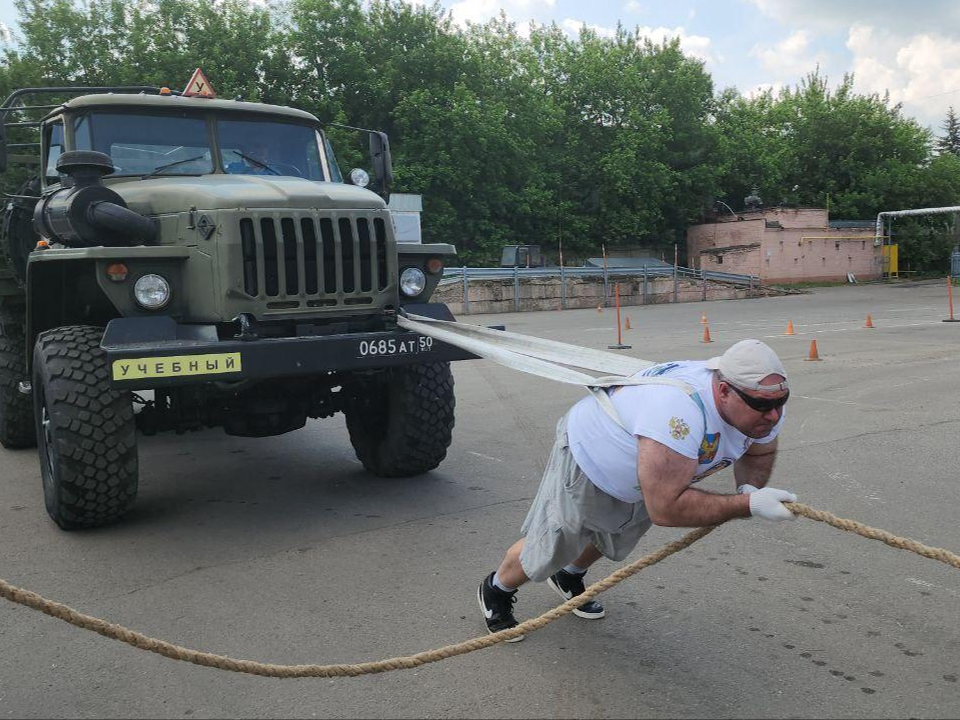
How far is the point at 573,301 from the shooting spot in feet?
99.8

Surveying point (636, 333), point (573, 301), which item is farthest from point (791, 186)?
point (636, 333)

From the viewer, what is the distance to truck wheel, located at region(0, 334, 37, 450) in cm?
711

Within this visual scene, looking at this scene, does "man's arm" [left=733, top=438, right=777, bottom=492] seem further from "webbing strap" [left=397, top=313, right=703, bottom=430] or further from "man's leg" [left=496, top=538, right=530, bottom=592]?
"man's leg" [left=496, top=538, right=530, bottom=592]

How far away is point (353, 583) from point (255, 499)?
1.77 meters

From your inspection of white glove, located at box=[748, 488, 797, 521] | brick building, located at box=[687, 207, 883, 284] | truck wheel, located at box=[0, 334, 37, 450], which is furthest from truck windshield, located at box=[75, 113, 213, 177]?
brick building, located at box=[687, 207, 883, 284]

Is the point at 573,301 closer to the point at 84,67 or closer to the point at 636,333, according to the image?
the point at 636,333

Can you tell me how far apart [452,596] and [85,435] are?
2.20 metres

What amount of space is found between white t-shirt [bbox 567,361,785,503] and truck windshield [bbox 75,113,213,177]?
3.88 meters

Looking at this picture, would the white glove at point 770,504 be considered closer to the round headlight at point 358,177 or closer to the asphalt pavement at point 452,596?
the asphalt pavement at point 452,596

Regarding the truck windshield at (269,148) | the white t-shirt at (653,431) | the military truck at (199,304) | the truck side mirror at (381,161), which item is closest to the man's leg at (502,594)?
the white t-shirt at (653,431)

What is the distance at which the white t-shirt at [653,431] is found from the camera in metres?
2.78

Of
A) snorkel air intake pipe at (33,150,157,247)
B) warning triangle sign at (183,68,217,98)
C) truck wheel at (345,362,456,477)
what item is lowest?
truck wheel at (345,362,456,477)

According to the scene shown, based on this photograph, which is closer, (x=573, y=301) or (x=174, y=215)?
(x=174, y=215)

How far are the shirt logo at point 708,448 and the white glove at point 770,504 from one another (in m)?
0.22
